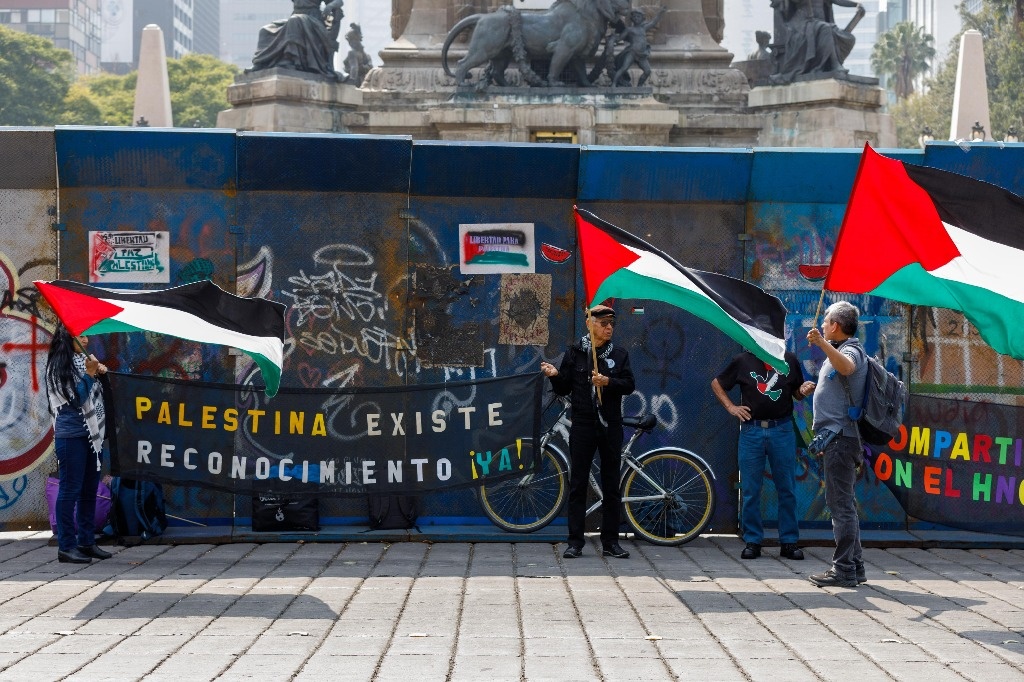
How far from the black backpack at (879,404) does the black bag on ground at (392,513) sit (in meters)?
3.37

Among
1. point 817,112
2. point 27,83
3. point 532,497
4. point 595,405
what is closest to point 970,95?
point 817,112

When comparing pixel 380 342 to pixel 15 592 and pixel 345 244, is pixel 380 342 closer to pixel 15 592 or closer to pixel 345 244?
pixel 345 244

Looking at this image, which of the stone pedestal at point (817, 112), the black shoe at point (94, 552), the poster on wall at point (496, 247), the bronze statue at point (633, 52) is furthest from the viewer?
the stone pedestal at point (817, 112)

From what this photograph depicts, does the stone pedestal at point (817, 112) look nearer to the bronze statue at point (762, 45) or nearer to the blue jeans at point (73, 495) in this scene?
the bronze statue at point (762, 45)

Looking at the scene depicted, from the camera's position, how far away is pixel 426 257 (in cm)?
1181

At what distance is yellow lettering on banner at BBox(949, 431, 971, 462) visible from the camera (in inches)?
444

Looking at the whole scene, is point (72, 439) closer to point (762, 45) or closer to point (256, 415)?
point (256, 415)

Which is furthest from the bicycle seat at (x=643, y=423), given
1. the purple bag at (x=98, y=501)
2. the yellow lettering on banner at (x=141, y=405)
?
the purple bag at (x=98, y=501)

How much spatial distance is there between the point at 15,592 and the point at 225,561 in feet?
5.25

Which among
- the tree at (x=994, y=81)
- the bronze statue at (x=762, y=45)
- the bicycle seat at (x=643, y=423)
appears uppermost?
the tree at (x=994, y=81)

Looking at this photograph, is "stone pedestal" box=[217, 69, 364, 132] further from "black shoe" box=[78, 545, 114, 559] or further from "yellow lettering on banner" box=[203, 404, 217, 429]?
"black shoe" box=[78, 545, 114, 559]

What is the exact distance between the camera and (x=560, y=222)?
11.8m

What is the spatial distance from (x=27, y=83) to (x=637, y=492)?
76.3 m

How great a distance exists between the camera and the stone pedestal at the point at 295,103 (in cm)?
3319
